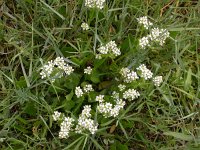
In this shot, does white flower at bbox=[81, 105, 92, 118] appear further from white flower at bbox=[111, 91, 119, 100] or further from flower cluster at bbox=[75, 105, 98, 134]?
white flower at bbox=[111, 91, 119, 100]

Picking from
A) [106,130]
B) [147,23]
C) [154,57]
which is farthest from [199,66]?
[106,130]

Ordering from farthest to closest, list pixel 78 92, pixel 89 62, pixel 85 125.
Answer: pixel 89 62, pixel 78 92, pixel 85 125

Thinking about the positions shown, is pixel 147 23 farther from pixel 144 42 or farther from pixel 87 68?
pixel 87 68

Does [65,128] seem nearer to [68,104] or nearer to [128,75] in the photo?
[68,104]

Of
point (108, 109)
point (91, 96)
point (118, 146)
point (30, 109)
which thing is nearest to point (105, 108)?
point (108, 109)

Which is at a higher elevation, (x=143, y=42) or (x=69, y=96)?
(x=143, y=42)

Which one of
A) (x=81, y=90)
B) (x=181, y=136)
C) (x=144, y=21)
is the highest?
(x=144, y=21)

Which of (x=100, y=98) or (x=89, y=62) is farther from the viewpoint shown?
(x=89, y=62)
